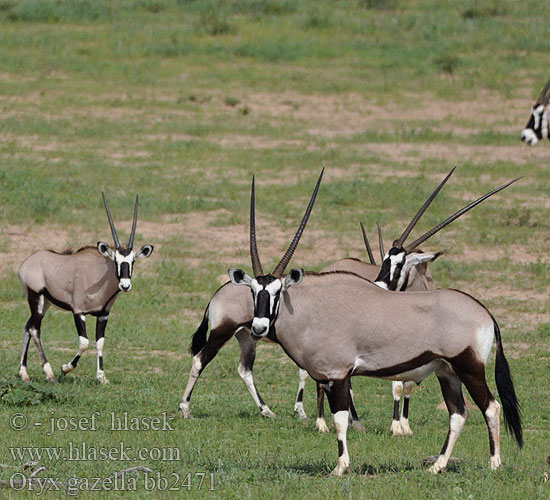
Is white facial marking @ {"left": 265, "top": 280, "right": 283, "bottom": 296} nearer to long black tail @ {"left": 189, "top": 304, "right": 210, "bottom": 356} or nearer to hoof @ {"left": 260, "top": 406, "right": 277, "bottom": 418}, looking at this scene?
hoof @ {"left": 260, "top": 406, "right": 277, "bottom": 418}

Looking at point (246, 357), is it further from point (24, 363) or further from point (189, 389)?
point (24, 363)

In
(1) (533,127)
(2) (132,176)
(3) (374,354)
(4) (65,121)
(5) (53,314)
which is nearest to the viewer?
(3) (374,354)

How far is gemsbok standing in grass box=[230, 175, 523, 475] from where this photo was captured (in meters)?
7.89

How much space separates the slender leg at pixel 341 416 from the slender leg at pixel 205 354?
3.30 metres

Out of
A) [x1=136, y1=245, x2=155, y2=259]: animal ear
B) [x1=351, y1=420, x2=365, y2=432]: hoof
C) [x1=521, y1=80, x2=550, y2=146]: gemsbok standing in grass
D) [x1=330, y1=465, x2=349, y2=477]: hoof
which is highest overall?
[x1=521, y1=80, x2=550, y2=146]: gemsbok standing in grass

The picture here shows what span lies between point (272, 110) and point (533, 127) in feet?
33.6

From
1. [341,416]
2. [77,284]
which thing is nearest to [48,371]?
[77,284]

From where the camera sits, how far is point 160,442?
932 centimetres

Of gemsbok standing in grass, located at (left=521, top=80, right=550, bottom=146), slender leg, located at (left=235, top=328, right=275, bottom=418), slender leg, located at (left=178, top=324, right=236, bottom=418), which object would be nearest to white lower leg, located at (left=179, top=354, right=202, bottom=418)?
slender leg, located at (left=178, top=324, right=236, bottom=418)

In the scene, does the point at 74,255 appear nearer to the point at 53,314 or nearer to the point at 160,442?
the point at 53,314

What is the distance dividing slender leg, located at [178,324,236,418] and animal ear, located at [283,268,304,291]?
3.14 meters

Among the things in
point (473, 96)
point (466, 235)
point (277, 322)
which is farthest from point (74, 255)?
point (473, 96)

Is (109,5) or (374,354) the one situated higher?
(109,5)

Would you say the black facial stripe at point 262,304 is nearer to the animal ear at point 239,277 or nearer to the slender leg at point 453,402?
the animal ear at point 239,277
